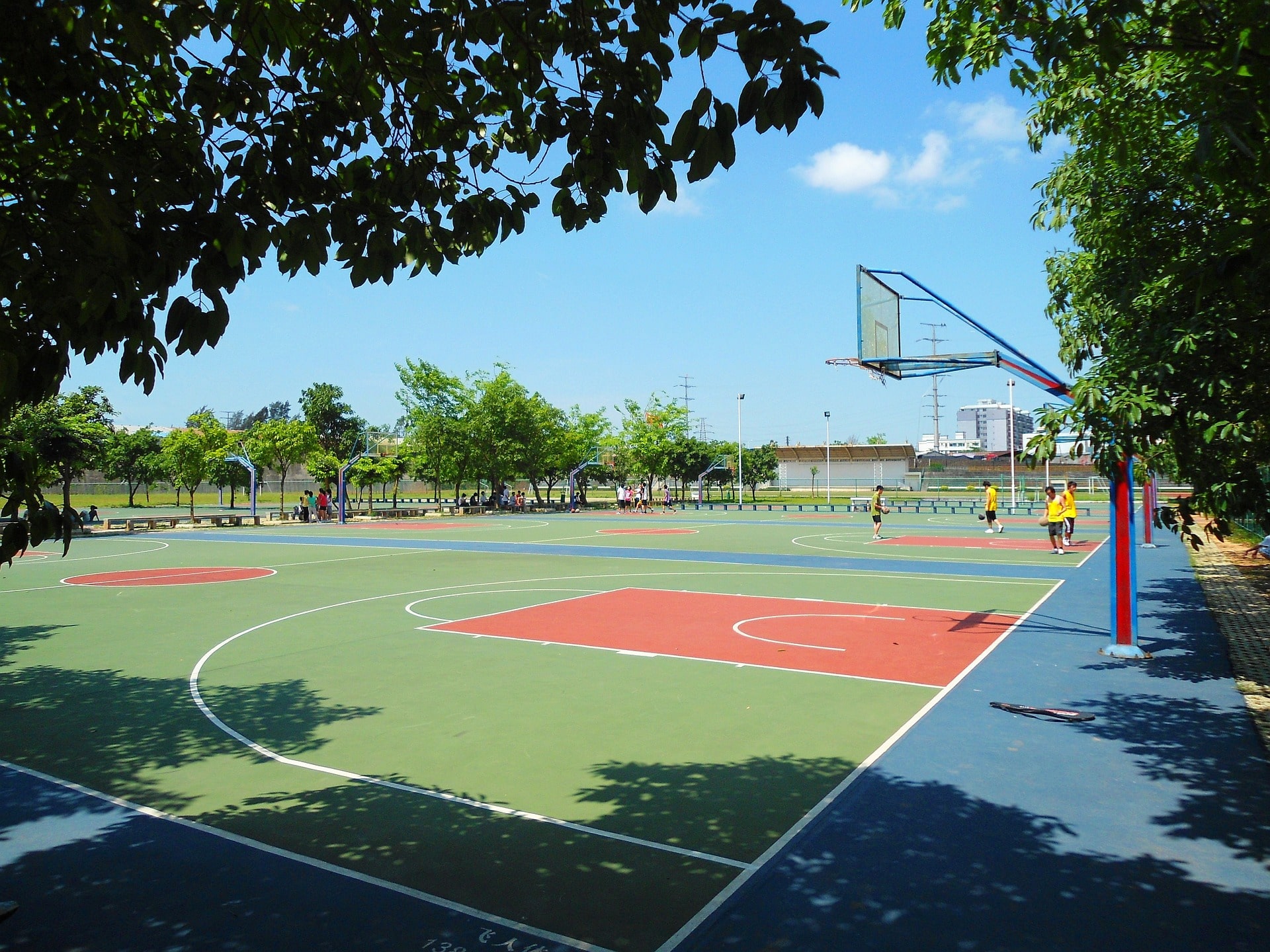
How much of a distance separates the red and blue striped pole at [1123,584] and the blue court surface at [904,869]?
2.75 metres

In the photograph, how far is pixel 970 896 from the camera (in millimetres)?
4770

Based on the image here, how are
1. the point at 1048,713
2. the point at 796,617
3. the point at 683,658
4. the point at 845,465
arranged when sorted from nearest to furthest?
the point at 1048,713
the point at 683,658
the point at 796,617
the point at 845,465

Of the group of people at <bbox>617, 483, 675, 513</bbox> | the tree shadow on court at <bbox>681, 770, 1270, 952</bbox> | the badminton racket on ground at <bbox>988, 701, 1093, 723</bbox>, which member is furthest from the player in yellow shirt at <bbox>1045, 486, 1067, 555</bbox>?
the group of people at <bbox>617, 483, 675, 513</bbox>

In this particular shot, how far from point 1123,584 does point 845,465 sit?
85.4 meters

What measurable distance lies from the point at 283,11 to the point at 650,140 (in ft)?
7.19

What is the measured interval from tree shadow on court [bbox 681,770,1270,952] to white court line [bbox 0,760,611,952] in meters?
0.74

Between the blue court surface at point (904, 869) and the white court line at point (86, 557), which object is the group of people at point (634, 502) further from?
the blue court surface at point (904, 869)

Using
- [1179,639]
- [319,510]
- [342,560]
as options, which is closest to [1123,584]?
[1179,639]

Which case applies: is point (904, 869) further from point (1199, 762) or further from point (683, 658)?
point (683, 658)

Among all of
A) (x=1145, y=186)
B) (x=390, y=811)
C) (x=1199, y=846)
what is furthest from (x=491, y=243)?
(x=1145, y=186)

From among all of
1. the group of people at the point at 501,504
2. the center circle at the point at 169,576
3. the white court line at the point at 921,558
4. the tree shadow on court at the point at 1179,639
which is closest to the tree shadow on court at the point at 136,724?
the tree shadow on court at the point at 1179,639

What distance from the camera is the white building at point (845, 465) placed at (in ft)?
294

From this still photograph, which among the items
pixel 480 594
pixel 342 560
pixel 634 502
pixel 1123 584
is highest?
pixel 634 502

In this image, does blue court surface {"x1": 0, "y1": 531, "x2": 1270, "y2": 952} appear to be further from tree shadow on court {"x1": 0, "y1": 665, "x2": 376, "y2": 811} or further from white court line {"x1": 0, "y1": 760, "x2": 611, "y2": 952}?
tree shadow on court {"x1": 0, "y1": 665, "x2": 376, "y2": 811}
